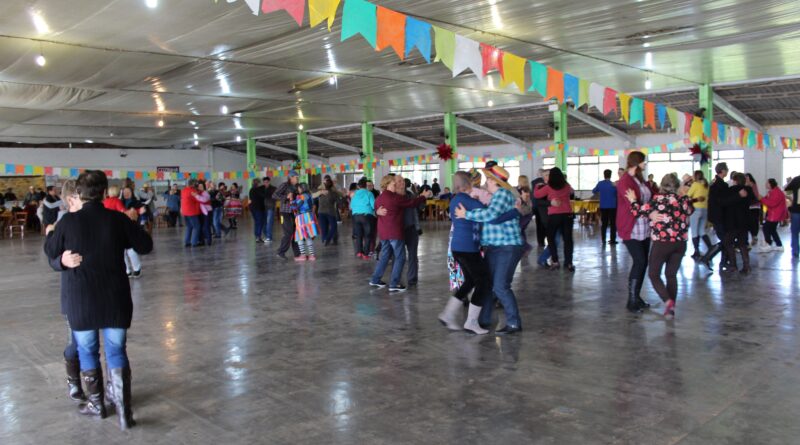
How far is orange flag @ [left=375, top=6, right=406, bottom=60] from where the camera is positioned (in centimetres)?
552

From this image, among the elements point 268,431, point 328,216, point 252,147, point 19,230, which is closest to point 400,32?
point 268,431

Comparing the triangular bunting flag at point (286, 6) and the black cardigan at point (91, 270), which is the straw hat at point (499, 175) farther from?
the black cardigan at point (91, 270)

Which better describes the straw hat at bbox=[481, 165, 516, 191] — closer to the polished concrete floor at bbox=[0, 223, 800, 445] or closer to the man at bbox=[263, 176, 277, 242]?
the polished concrete floor at bbox=[0, 223, 800, 445]

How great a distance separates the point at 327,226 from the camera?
1246 cm

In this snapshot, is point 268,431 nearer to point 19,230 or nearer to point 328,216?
point 328,216

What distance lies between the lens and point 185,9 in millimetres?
7355

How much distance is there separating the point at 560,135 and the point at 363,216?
1019 cm

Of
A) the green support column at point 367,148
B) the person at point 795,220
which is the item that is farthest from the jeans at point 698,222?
the green support column at point 367,148

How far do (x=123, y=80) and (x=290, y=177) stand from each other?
4.29 metres

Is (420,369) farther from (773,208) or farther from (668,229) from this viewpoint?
(773,208)

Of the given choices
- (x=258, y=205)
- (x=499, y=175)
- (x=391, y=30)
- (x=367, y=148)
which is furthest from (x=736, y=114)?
(x=499, y=175)

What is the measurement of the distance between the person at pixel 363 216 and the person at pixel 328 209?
159 cm

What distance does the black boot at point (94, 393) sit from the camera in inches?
129

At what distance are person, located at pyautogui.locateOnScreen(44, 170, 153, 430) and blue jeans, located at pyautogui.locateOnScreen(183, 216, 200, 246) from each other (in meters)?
9.31
